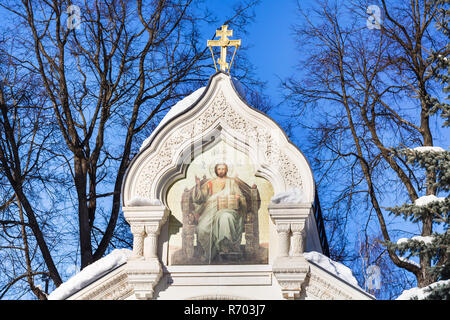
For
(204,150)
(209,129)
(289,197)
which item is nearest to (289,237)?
(289,197)

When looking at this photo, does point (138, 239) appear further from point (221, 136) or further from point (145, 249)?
point (221, 136)

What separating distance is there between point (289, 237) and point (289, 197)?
0.59 meters

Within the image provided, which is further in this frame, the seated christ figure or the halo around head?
the halo around head

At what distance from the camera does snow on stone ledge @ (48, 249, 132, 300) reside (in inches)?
455

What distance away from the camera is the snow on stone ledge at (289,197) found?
38.6 feet

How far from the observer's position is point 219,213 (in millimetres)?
12078

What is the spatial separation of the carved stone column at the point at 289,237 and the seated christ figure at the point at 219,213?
635 millimetres

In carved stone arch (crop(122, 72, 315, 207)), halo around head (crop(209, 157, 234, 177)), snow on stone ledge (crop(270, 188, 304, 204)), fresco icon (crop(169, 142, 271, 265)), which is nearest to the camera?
snow on stone ledge (crop(270, 188, 304, 204))

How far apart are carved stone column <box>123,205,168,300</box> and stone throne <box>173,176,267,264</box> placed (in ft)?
1.19

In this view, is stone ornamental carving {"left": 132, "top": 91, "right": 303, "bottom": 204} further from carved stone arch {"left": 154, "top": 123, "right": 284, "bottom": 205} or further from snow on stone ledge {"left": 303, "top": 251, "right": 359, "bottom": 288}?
snow on stone ledge {"left": 303, "top": 251, "right": 359, "bottom": 288}

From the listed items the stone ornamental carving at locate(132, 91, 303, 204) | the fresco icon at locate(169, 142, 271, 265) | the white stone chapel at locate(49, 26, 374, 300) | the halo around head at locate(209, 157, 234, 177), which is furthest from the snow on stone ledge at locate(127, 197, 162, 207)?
the halo around head at locate(209, 157, 234, 177)

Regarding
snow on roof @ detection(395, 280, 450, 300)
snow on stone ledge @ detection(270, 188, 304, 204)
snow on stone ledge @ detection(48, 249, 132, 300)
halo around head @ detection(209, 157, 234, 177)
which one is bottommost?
snow on roof @ detection(395, 280, 450, 300)
